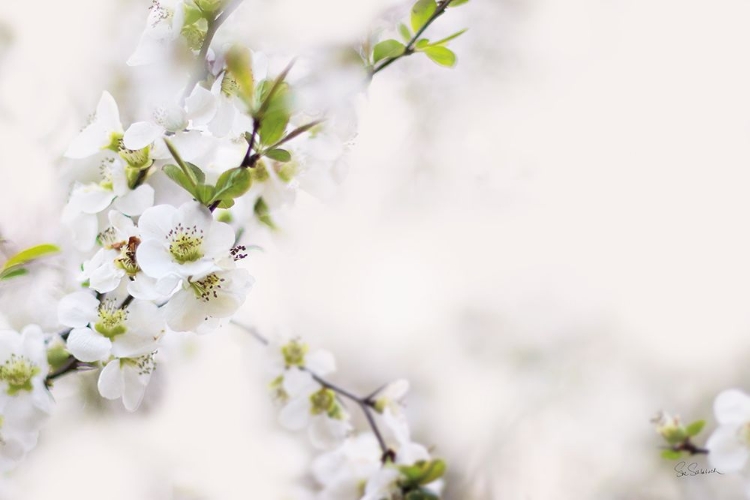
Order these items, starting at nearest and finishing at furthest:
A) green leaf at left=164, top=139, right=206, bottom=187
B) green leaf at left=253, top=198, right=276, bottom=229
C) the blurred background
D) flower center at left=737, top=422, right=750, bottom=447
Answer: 1. green leaf at left=164, top=139, right=206, bottom=187
2. green leaf at left=253, top=198, right=276, bottom=229
3. flower center at left=737, top=422, right=750, bottom=447
4. the blurred background

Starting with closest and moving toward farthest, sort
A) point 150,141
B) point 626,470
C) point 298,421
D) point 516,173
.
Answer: point 150,141 → point 298,421 → point 626,470 → point 516,173

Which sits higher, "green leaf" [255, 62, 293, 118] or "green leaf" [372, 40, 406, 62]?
"green leaf" [372, 40, 406, 62]

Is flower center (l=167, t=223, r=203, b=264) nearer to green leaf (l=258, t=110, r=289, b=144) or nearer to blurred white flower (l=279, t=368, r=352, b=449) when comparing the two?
green leaf (l=258, t=110, r=289, b=144)

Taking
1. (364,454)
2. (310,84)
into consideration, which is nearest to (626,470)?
(364,454)

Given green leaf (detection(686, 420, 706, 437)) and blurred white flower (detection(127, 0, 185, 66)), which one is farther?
green leaf (detection(686, 420, 706, 437))

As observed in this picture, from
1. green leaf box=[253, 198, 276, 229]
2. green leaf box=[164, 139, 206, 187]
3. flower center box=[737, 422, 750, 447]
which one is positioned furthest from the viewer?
flower center box=[737, 422, 750, 447]

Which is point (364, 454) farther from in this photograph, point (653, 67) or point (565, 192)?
point (653, 67)

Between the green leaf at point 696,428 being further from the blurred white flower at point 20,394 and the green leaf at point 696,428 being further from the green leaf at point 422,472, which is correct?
the blurred white flower at point 20,394

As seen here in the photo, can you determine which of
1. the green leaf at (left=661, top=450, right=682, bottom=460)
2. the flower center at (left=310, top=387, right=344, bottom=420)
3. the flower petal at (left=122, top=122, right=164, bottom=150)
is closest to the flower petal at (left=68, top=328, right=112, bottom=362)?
the flower petal at (left=122, top=122, right=164, bottom=150)
